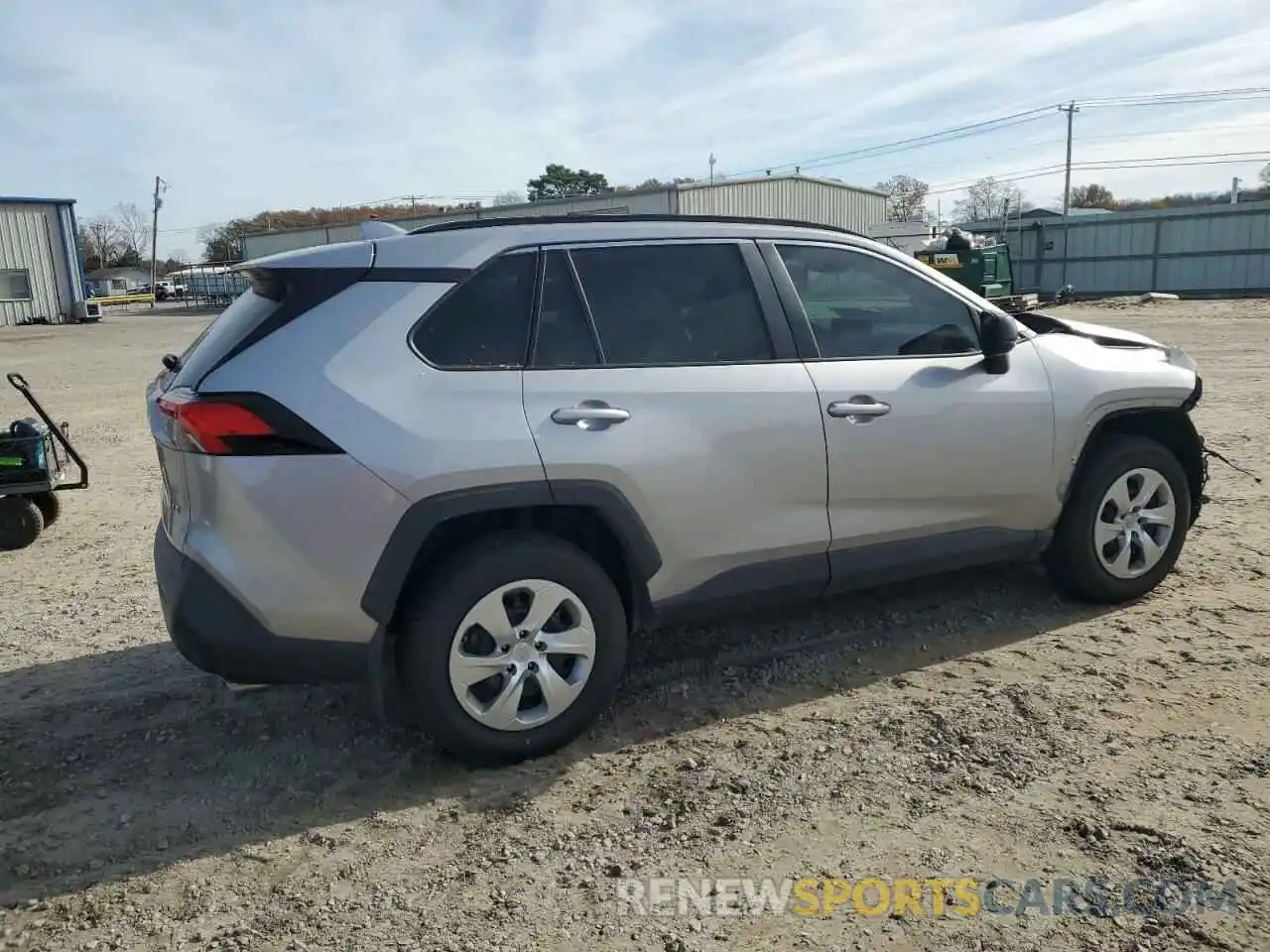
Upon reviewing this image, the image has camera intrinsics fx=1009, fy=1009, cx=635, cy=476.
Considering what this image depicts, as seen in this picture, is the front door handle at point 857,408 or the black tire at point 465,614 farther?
the front door handle at point 857,408

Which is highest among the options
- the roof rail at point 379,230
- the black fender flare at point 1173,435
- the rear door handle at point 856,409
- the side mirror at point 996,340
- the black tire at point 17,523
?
the roof rail at point 379,230

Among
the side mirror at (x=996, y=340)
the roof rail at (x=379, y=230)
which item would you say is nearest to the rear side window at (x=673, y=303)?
the roof rail at (x=379, y=230)

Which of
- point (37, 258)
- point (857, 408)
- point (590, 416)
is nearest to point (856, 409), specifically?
point (857, 408)

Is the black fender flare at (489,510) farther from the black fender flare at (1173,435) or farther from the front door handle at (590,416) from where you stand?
the black fender flare at (1173,435)

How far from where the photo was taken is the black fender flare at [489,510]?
320 cm

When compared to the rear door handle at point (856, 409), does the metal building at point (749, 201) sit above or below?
above

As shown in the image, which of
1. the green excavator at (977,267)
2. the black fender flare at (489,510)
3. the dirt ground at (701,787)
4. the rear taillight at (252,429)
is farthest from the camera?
the green excavator at (977,267)

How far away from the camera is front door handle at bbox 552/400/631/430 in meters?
3.41

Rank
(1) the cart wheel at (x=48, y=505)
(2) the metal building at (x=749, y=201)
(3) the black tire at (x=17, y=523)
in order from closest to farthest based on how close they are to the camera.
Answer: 1. (3) the black tire at (x=17, y=523)
2. (1) the cart wheel at (x=48, y=505)
3. (2) the metal building at (x=749, y=201)

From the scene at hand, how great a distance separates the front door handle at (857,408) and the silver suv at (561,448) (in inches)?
0.6

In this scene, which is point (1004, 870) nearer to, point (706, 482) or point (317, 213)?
point (706, 482)

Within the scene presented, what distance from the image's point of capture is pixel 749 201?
3816cm

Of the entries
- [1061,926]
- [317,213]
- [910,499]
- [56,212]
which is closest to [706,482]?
[910,499]

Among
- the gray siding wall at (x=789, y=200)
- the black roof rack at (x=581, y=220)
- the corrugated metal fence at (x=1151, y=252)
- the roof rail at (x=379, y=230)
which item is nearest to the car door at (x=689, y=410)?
the black roof rack at (x=581, y=220)
